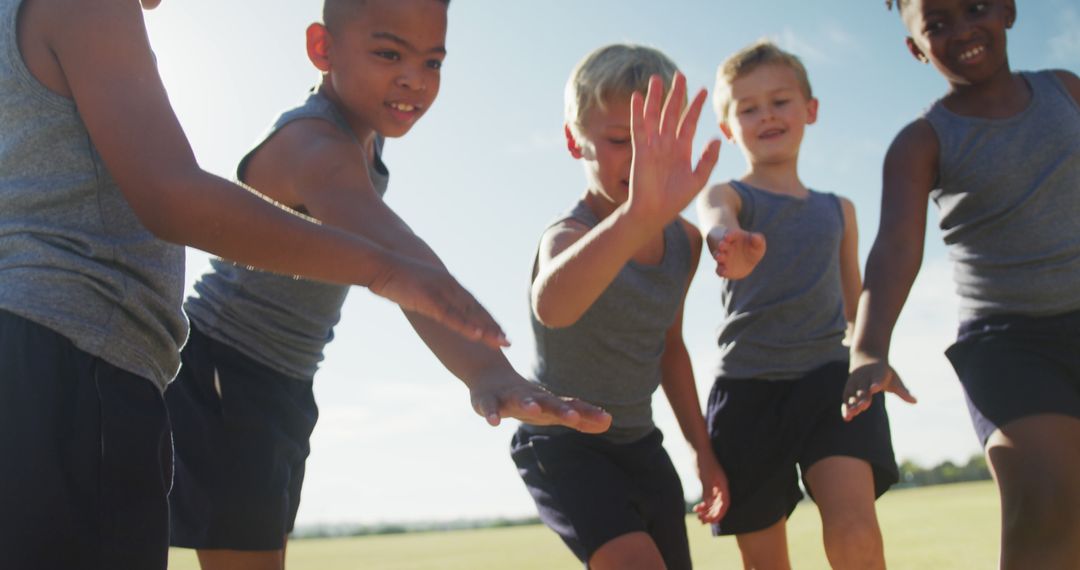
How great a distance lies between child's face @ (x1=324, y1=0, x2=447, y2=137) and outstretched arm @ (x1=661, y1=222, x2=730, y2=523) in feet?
4.96

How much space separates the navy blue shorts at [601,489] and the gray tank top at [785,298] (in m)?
0.72

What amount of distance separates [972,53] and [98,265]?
3224 millimetres

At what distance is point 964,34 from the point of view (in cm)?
403

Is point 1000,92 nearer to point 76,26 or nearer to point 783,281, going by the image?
point 783,281

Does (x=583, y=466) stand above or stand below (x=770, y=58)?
below

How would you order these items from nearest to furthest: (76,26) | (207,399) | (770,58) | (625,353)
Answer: (76,26), (207,399), (625,353), (770,58)

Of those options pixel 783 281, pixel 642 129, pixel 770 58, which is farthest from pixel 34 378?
pixel 770 58

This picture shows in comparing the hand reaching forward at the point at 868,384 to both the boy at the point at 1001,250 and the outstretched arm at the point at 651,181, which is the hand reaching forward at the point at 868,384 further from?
the outstretched arm at the point at 651,181

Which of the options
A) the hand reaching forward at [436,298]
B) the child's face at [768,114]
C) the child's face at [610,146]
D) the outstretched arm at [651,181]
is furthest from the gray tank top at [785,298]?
the hand reaching forward at [436,298]

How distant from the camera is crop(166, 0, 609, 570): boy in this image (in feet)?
10.7

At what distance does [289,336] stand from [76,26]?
63.5 inches

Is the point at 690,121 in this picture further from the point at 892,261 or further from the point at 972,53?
the point at 972,53

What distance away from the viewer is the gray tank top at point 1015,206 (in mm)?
3896

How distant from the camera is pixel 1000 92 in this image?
4.13 metres
